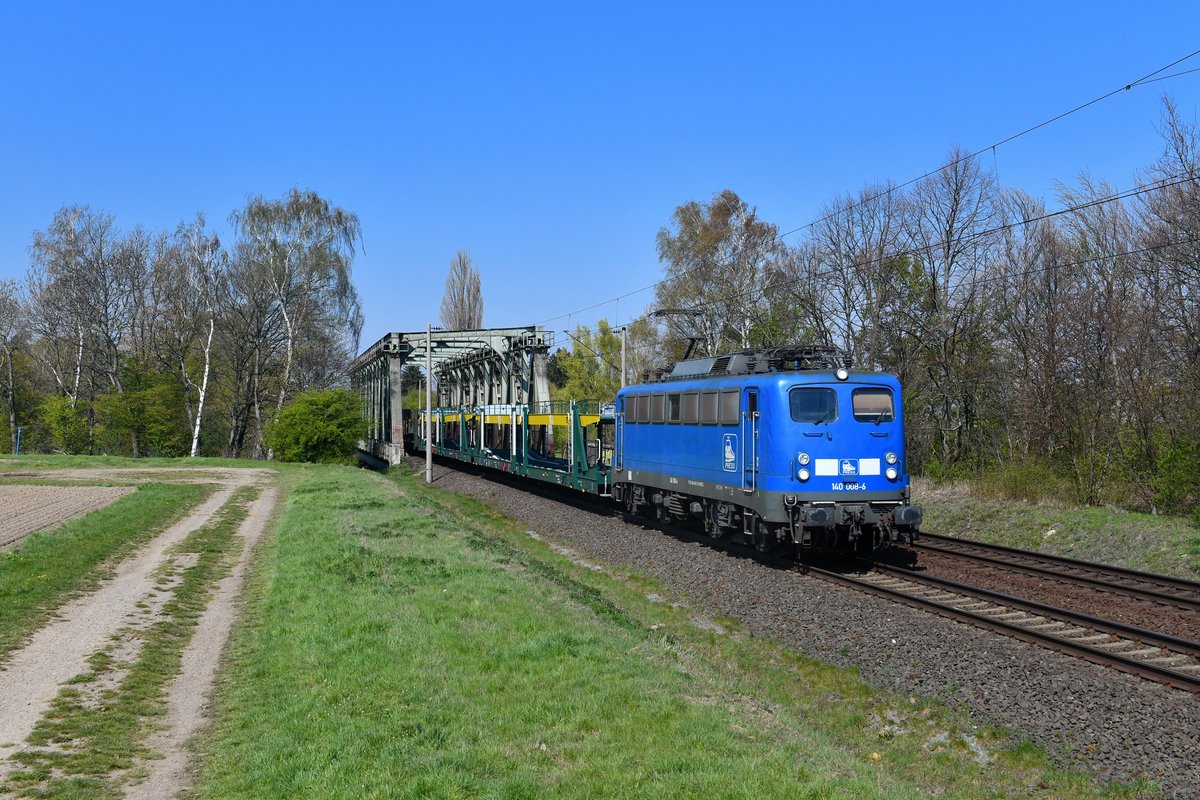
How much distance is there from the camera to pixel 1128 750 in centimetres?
761

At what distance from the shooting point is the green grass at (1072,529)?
16.2 m

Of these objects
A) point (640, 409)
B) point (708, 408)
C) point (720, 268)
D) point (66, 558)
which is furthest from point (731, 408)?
point (720, 268)

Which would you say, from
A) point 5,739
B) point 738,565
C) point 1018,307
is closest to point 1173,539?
point 738,565

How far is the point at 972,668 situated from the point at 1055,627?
7.87 ft

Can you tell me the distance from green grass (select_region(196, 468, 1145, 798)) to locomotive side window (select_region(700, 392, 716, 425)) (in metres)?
5.49

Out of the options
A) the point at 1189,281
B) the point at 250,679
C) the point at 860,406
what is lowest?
the point at 250,679

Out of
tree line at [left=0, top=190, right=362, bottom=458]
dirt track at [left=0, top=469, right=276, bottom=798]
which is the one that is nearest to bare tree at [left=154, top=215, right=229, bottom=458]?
tree line at [left=0, top=190, right=362, bottom=458]

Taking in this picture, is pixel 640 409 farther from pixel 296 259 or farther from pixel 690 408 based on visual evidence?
pixel 296 259

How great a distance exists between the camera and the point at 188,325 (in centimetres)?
5628

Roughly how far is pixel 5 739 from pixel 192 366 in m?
54.8

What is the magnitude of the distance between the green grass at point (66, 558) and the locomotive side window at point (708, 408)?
409 inches

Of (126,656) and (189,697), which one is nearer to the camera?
(189,697)

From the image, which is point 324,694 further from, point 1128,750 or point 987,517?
point 987,517

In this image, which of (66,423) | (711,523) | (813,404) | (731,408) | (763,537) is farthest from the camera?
(66,423)
